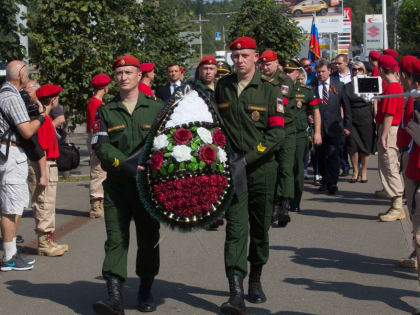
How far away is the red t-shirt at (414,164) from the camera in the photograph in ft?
21.7

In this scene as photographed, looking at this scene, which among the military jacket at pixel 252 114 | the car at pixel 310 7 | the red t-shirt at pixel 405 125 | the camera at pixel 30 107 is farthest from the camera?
the car at pixel 310 7

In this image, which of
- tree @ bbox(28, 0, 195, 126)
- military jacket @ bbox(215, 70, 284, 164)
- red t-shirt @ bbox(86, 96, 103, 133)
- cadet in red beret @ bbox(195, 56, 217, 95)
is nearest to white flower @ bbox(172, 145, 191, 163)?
military jacket @ bbox(215, 70, 284, 164)

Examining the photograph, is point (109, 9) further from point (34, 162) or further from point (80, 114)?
point (34, 162)

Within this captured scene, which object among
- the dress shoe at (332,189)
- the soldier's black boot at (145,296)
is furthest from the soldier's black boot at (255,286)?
the dress shoe at (332,189)

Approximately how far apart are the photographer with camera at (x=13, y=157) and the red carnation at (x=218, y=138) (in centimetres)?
242

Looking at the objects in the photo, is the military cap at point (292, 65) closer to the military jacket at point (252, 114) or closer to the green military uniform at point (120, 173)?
the military jacket at point (252, 114)

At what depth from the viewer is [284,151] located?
9.37 metres

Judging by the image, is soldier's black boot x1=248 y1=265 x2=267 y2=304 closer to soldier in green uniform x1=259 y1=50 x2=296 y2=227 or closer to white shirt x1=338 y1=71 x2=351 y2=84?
soldier in green uniform x1=259 y1=50 x2=296 y2=227

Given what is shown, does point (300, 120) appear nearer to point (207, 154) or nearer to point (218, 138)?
point (218, 138)

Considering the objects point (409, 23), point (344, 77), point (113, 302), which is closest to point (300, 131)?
point (344, 77)

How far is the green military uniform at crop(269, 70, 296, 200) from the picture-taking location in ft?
28.2

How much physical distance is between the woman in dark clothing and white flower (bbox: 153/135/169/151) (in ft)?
29.2

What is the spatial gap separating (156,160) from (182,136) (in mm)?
259

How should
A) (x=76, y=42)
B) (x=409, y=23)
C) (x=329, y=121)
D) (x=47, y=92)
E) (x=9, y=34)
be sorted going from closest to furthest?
1. (x=47, y=92)
2. (x=329, y=121)
3. (x=9, y=34)
4. (x=76, y=42)
5. (x=409, y=23)
